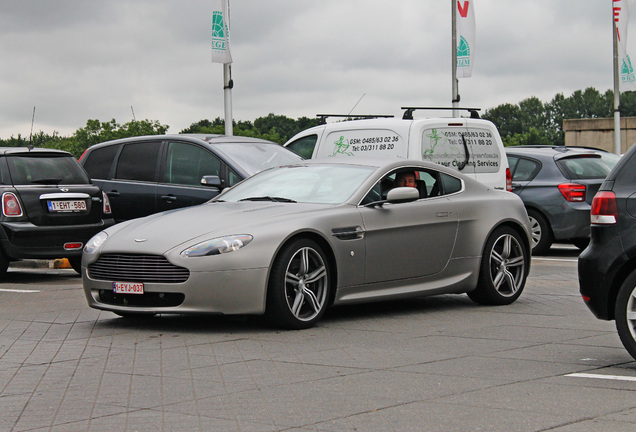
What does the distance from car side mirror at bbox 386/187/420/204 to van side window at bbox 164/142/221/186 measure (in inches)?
168

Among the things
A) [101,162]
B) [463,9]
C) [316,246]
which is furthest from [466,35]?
[316,246]

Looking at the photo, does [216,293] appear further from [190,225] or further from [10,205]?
[10,205]

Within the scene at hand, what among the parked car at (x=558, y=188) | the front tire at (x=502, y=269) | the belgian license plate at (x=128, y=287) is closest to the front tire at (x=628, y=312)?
the front tire at (x=502, y=269)

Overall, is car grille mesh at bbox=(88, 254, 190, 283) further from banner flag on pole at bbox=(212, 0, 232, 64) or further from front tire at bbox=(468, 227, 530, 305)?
banner flag on pole at bbox=(212, 0, 232, 64)

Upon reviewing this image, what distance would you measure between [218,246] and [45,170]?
5756 mm

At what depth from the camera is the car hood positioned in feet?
24.8

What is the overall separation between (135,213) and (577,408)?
29.2 feet

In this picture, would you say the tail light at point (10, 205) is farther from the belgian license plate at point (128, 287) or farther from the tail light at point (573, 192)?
the tail light at point (573, 192)

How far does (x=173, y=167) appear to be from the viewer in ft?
42.2

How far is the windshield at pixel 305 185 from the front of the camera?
336 inches

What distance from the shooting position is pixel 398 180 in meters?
9.05

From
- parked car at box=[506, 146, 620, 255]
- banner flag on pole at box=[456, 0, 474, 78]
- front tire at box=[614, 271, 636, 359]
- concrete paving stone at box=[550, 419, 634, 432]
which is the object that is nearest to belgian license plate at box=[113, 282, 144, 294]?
front tire at box=[614, 271, 636, 359]

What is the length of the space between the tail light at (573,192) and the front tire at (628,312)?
29.6ft

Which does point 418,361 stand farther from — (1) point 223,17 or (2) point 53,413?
(1) point 223,17
